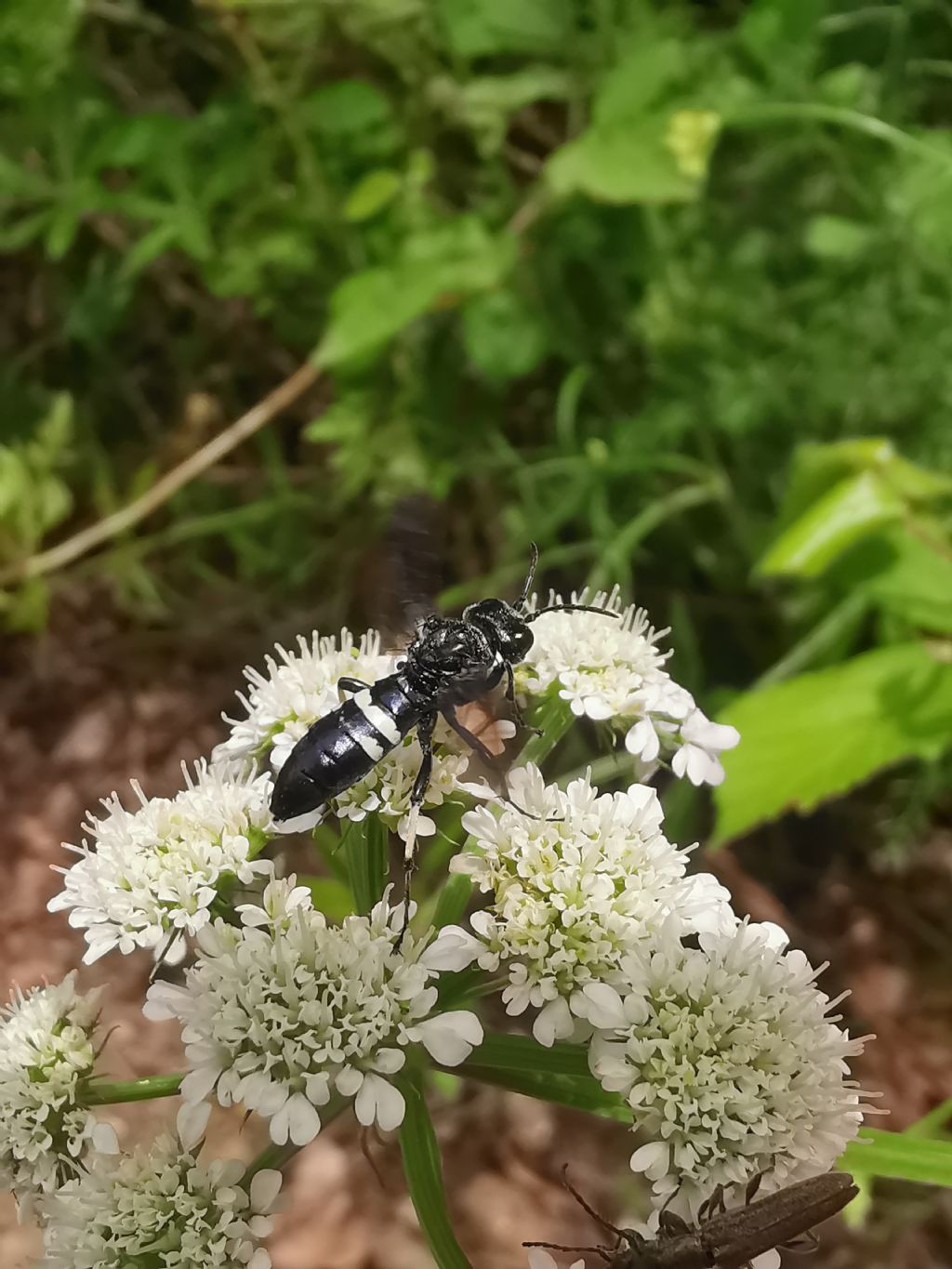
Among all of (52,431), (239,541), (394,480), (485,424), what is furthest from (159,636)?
(485,424)

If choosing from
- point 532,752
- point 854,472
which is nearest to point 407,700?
point 532,752

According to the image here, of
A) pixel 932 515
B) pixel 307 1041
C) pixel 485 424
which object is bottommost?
pixel 932 515

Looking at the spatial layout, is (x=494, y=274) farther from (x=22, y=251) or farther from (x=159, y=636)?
(x=22, y=251)

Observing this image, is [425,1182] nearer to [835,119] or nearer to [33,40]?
[835,119]

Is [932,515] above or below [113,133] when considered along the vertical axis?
below

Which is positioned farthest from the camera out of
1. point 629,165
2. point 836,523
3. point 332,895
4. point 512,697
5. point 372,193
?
point 372,193

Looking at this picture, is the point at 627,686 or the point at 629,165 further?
the point at 629,165
